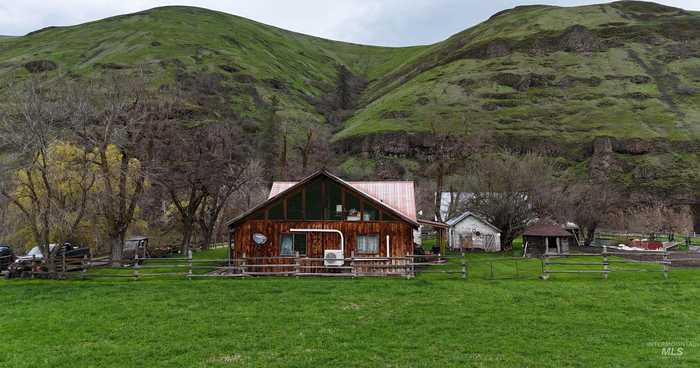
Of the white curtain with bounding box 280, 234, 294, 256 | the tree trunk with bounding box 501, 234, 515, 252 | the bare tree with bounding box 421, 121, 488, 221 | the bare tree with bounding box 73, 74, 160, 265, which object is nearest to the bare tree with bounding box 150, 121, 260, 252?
the bare tree with bounding box 73, 74, 160, 265

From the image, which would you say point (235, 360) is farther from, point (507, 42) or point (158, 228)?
point (507, 42)

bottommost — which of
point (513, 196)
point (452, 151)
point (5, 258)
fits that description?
point (5, 258)

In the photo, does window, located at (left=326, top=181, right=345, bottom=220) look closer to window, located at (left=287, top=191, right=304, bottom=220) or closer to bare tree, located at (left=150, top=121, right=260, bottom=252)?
window, located at (left=287, top=191, right=304, bottom=220)

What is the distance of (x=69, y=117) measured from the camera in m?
24.8

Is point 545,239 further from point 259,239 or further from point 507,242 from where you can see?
point 259,239

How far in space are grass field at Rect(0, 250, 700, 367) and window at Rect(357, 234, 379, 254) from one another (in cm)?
415

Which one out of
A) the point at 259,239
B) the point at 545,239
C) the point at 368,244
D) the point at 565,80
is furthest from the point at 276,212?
the point at 565,80

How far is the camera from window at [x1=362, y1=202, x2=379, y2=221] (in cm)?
2538

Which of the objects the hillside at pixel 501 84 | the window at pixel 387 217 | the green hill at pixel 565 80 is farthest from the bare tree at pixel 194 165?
the green hill at pixel 565 80

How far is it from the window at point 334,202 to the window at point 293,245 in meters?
1.79

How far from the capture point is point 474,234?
45000 millimetres

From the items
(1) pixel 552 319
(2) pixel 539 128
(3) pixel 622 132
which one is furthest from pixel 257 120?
(1) pixel 552 319

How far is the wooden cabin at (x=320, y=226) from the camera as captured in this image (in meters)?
25.2

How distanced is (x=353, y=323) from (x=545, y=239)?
1072 inches
